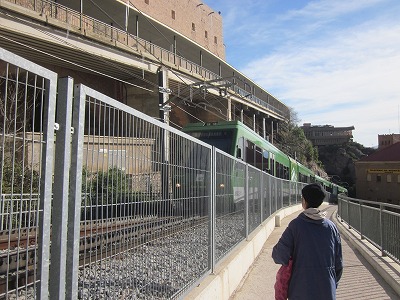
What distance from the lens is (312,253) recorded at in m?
3.72

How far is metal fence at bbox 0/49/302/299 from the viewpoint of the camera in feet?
7.32

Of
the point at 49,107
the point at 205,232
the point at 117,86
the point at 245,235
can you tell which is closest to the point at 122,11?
the point at 117,86

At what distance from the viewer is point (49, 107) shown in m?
2.30

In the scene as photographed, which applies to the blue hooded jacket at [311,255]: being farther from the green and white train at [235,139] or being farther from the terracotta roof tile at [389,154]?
the terracotta roof tile at [389,154]

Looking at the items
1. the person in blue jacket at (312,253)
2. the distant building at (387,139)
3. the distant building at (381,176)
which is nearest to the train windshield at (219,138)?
the person in blue jacket at (312,253)

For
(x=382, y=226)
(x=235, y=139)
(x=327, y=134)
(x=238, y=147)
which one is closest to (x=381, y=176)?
(x=238, y=147)

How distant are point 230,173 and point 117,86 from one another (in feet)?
112

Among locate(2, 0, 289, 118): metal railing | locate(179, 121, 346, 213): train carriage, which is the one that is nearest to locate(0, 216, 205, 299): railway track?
locate(179, 121, 346, 213): train carriage

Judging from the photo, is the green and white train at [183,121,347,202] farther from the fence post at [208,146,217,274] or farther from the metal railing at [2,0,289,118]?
the fence post at [208,146,217,274]

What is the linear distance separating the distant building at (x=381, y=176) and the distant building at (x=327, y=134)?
5476 centimetres

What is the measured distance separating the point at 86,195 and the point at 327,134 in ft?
457

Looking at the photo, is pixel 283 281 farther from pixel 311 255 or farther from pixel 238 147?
pixel 238 147

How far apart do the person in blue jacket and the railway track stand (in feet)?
4.06

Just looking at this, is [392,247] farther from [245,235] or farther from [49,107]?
[49,107]
